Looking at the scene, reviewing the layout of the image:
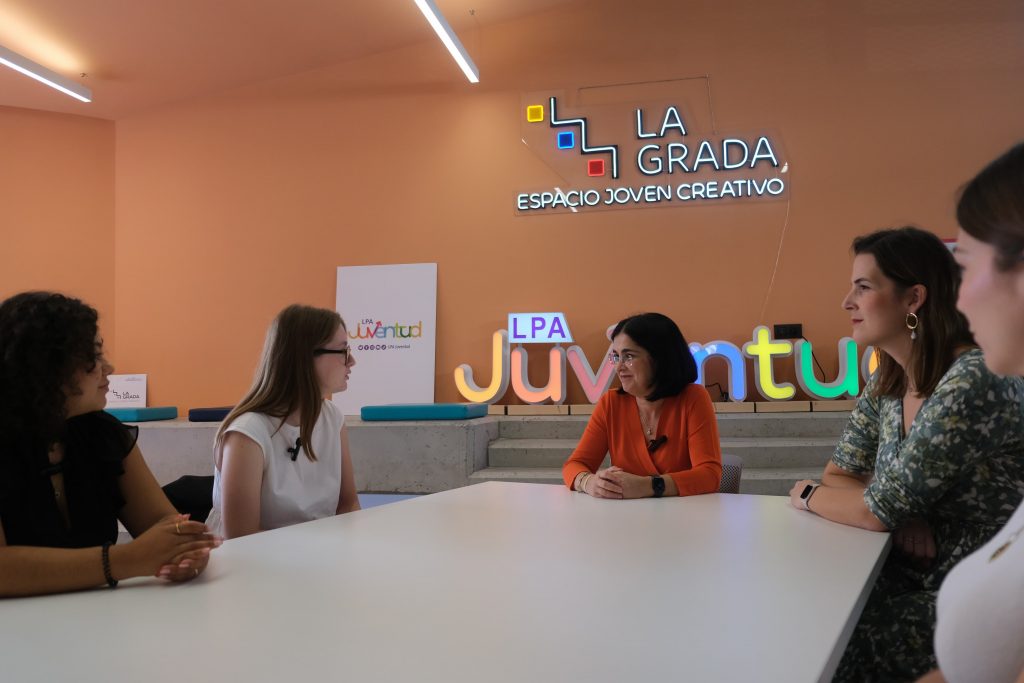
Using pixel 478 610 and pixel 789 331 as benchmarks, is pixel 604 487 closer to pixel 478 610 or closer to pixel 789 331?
pixel 478 610

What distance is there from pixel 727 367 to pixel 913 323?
410 centimetres

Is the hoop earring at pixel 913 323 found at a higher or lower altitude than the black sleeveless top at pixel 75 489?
→ higher

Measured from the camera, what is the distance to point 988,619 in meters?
0.72

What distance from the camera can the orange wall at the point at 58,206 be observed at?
21.4ft

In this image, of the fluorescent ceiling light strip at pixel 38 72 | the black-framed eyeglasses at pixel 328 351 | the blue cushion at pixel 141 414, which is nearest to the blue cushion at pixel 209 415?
Result: the blue cushion at pixel 141 414

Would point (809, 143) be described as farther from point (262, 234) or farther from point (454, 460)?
point (262, 234)

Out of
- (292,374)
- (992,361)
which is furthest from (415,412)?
(992,361)

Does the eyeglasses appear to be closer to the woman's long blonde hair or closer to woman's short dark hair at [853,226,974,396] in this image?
woman's short dark hair at [853,226,974,396]

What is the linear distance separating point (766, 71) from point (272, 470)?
5.45m

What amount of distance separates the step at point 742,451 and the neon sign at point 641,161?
2.16 metres

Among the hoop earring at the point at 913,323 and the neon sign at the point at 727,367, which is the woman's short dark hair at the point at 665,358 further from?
the neon sign at the point at 727,367

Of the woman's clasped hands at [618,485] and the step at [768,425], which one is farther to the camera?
the step at [768,425]

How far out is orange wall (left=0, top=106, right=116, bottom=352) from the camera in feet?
21.4

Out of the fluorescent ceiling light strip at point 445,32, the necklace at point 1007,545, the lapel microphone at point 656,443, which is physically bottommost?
the lapel microphone at point 656,443
